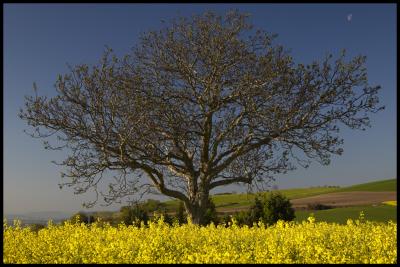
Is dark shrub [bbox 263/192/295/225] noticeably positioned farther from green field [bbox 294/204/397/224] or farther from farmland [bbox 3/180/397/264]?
farmland [bbox 3/180/397/264]

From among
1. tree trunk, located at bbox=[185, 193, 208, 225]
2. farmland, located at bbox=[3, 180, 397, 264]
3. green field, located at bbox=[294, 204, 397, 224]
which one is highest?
tree trunk, located at bbox=[185, 193, 208, 225]

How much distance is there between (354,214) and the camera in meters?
42.5

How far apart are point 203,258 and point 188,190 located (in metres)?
11.1

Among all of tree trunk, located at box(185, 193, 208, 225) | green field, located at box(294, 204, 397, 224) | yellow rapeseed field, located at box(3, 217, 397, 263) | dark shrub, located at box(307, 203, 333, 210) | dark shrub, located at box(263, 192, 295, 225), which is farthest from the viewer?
dark shrub, located at box(307, 203, 333, 210)

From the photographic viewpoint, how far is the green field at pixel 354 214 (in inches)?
1538

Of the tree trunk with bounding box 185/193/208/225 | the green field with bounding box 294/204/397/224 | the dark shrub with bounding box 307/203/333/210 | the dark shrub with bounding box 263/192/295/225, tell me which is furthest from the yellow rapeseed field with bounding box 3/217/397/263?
the dark shrub with bounding box 307/203/333/210

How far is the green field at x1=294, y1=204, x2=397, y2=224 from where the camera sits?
39.1 meters

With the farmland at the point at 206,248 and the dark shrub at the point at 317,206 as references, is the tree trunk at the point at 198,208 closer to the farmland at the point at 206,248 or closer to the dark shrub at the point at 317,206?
the farmland at the point at 206,248

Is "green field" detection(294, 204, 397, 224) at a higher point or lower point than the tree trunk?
lower

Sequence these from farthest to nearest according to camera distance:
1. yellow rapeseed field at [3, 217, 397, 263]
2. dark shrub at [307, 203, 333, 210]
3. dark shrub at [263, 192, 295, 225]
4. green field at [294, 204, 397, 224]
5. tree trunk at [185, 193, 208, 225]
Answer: dark shrub at [307, 203, 333, 210], green field at [294, 204, 397, 224], dark shrub at [263, 192, 295, 225], tree trunk at [185, 193, 208, 225], yellow rapeseed field at [3, 217, 397, 263]

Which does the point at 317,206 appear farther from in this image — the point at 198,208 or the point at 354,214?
the point at 198,208

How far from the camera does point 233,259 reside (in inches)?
307

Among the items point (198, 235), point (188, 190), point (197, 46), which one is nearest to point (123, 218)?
point (188, 190)

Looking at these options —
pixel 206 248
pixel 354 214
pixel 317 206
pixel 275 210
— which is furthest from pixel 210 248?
pixel 317 206
